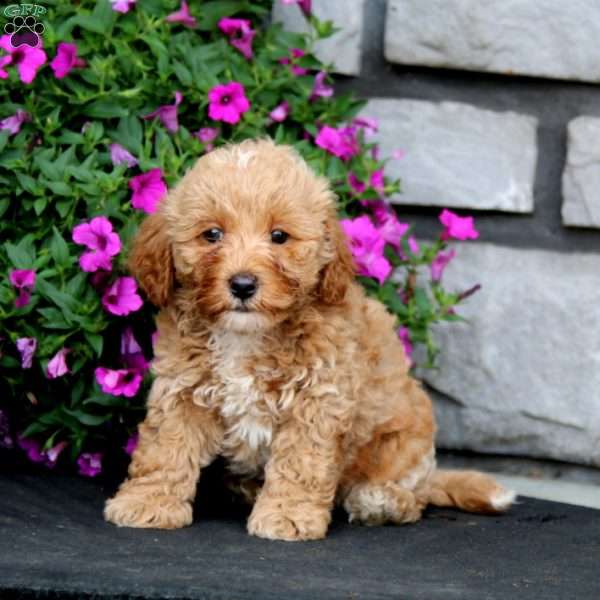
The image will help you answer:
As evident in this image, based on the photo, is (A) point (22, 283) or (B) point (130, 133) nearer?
(A) point (22, 283)

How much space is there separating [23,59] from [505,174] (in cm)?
186

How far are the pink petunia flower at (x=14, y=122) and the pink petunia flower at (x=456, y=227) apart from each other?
5.11 ft

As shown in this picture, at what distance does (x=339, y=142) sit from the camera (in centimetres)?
→ 478

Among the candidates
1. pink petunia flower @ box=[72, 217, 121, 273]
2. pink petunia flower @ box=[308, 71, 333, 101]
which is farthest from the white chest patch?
pink petunia flower @ box=[308, 71, 333, 101]

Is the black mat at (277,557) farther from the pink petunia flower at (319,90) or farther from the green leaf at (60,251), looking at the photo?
the pink petunia flower at (319,90)

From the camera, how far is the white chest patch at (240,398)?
393 centimetres

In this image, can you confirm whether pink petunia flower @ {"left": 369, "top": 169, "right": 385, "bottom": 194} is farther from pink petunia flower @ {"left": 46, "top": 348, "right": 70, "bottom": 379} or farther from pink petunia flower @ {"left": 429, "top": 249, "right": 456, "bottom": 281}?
pink petunia flower @ {"left": 46, "top": 348, "right": 70, "bottom": 379}

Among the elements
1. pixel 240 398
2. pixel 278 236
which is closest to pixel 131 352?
pixel 240 398

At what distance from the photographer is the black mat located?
3201 mm

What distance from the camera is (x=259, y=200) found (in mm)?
3770

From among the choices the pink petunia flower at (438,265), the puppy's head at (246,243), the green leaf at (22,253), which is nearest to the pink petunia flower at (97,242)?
the green leaf at (22,253)

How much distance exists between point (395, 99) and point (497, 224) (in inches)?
24.6

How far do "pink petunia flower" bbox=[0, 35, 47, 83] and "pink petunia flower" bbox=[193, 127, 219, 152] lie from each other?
59 cm

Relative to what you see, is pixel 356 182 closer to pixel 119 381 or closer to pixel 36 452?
pixel 119 381
